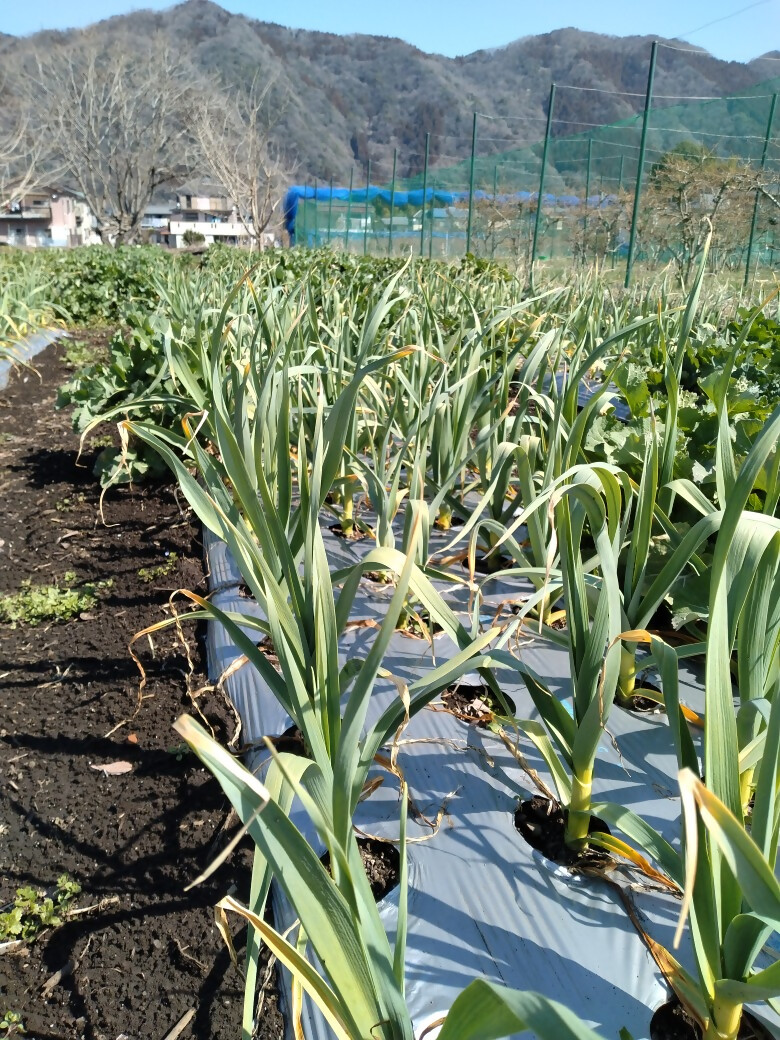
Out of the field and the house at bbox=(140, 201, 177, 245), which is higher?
the house at bbox=(140, 201, 177, 245)

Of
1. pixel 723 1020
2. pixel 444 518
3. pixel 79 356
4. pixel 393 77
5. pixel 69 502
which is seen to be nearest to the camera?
pixel 723 1020

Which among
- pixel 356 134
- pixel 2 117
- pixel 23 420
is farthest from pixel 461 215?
pixel 356 134

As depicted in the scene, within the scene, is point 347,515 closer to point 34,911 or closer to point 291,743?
point 291,743

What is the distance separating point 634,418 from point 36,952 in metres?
1.76

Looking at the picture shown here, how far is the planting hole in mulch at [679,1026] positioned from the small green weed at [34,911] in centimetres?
85

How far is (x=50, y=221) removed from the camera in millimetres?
A: 59688

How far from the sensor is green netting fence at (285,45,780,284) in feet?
30.5

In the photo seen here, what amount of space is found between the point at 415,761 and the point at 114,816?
1.77 ft

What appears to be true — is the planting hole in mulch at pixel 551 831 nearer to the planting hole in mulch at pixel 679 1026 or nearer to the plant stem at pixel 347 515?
the planting hole in mulch at pixel 679 1026

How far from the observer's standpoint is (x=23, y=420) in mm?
4305

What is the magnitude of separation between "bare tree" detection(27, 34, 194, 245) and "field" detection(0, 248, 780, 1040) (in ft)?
96.3

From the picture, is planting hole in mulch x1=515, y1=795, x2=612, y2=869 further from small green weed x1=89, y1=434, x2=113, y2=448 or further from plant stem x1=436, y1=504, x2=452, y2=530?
small green weed x1=89, y1=434, x2=113, y2=448

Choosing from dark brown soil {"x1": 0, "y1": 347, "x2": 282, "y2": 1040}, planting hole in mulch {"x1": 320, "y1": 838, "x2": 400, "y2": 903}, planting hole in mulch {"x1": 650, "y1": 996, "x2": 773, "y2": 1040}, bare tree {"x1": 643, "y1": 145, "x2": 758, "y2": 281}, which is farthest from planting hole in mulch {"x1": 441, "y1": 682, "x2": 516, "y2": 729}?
bare tree {"x1": 643, "y1": 145, "x2": 758, "y2": 281}

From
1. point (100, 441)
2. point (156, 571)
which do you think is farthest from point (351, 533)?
point (100, 441)
